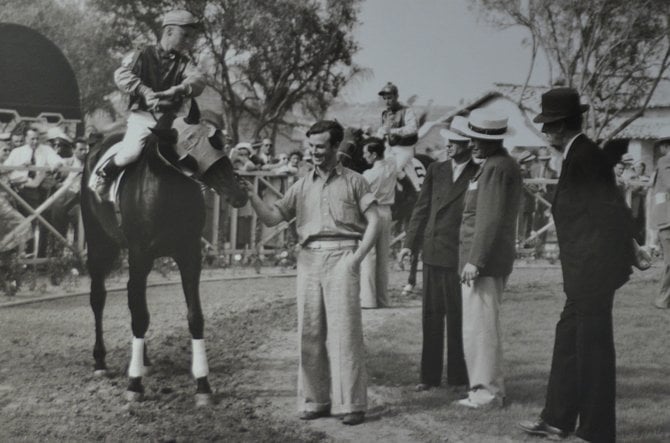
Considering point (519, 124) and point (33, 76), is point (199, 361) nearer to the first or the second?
point (33, 76)

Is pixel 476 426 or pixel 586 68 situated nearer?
pixel 476 426

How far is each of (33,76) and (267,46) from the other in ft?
4.62

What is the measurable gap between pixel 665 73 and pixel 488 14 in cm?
115

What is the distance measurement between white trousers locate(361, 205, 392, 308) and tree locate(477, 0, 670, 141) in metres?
2.85

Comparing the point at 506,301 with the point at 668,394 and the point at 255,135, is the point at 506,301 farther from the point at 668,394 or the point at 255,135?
the point at 255,135

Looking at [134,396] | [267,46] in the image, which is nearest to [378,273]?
[267,46]

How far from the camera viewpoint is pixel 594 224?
3.99 meters

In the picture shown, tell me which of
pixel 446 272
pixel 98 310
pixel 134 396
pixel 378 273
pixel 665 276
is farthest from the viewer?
pixel 378 273

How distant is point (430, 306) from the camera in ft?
17.3

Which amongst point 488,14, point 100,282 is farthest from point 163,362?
point 488,14

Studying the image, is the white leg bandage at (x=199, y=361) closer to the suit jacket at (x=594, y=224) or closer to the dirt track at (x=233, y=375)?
the dirt track at (x=233, y=375)

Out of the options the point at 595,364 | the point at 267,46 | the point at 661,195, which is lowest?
the point at 595,364

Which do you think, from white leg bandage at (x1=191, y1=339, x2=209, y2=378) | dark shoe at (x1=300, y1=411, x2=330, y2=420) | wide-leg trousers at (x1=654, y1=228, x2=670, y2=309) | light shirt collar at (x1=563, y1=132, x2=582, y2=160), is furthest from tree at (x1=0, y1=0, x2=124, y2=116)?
wide-leg trousers at (x1=654, y1=228, x2=670, y2=309)

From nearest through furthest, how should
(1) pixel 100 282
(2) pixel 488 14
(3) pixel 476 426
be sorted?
(3) pixel 476 426 → (2) pixel 488 14 → (1) pixel 100 282
